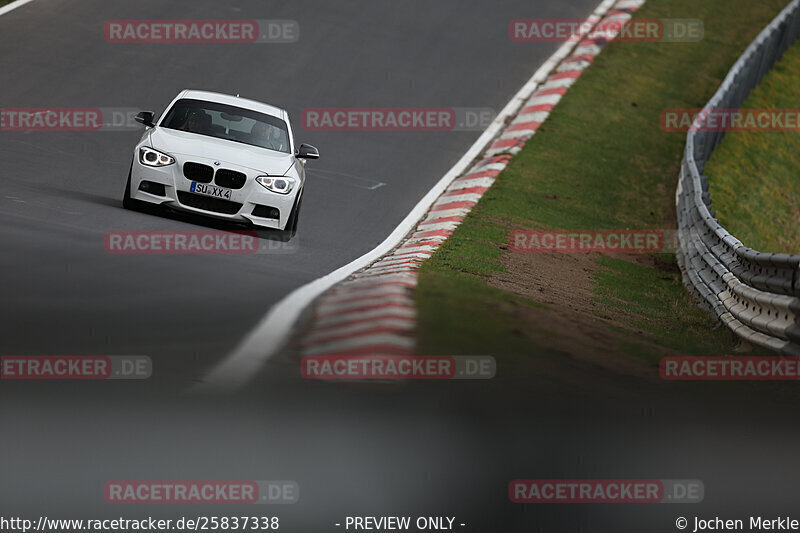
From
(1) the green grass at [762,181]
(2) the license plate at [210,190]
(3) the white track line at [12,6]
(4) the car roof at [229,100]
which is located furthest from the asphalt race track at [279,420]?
(3) the white track line at [12,6]

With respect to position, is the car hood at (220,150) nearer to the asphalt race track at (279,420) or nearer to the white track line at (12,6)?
the asphalt race track at (279,420)

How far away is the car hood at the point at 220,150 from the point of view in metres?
11.7

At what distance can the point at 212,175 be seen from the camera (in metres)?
11.5

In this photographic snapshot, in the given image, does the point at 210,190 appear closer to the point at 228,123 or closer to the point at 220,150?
the point at 220,150

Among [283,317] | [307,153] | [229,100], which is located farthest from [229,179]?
[283,317]

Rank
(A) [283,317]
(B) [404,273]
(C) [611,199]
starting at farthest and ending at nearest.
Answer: (C) [611,199], (B) [404,273], (A) [283,317]

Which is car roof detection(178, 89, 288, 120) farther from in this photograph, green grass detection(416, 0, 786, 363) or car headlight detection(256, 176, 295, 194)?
green grass detection(416, 0, 786, 363)

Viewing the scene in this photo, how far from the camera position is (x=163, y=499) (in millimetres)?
5039

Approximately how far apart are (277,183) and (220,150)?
29.0 inches

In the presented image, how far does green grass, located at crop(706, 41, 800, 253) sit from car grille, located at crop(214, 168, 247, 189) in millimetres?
8311

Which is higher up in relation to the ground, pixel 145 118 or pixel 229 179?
pixel 145 118

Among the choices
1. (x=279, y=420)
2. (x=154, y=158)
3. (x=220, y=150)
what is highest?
(x=220, y=150)

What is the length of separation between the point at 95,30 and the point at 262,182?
11.1m

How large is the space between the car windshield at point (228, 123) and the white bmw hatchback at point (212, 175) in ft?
0.07
